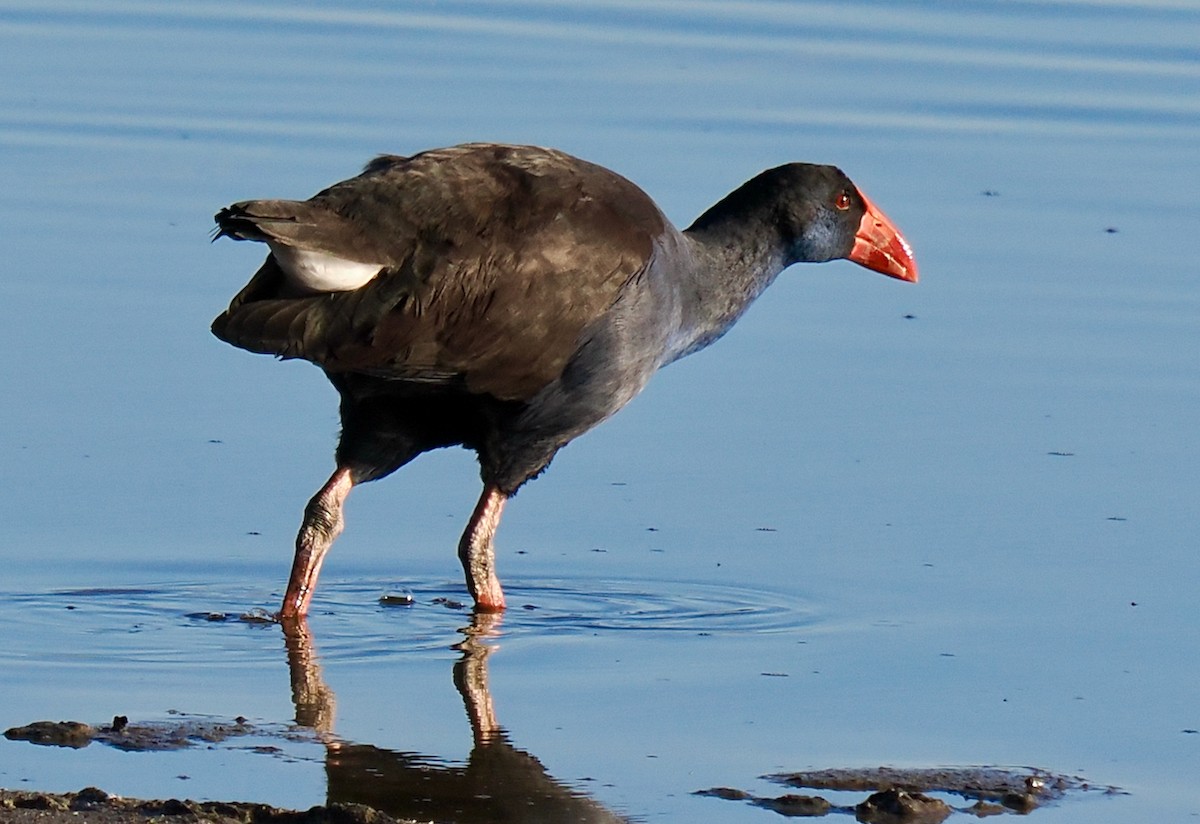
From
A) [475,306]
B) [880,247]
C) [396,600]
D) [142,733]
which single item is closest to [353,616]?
[396,600]

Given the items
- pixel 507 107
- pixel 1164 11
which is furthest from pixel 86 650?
pixel 1164 11

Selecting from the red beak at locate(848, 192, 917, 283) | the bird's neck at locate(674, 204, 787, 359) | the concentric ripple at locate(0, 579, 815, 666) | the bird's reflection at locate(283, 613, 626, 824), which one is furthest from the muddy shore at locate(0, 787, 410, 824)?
the red beak at locate(848, 192, 917, 283)

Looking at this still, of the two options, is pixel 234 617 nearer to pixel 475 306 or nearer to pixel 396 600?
pixel 396 600

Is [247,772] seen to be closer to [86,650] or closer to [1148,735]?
[86,650]

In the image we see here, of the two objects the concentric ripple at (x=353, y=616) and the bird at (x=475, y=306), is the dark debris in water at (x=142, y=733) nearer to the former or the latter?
the concentric ripple at (x=353, y=616)

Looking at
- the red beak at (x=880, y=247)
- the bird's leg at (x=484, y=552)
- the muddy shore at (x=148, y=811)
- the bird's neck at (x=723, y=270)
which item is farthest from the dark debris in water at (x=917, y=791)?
the red beak at (x=880, y=247)

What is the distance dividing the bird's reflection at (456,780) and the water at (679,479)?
0.08 feet

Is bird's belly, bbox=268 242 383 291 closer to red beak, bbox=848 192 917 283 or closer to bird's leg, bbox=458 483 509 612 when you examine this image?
bird's leg, bbox=458 483 509 612

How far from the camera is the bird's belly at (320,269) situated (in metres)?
6.55

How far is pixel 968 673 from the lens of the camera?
257 inches

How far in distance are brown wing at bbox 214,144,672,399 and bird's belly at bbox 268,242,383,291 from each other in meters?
0.03

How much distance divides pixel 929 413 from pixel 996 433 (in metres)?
0.27

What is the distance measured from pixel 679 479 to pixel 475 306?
1.74 meters

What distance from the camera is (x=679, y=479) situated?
8352 mm
